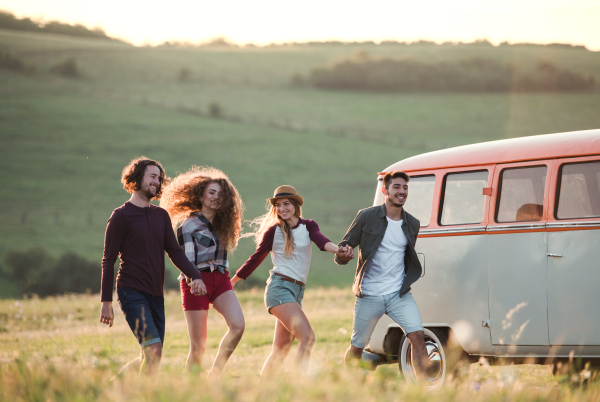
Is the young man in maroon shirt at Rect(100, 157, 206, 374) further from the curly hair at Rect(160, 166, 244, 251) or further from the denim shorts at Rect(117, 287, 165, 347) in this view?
the curly hair at Rect(160, 166, 244, 251)

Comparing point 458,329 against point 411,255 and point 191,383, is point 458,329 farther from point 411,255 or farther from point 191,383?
point 191,383

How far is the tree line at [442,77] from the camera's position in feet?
239

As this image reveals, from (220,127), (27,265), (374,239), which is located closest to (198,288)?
(374,239)

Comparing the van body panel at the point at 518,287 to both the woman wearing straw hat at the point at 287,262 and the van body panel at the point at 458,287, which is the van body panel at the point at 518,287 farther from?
the woman wearing straw hat at the point at 287,262

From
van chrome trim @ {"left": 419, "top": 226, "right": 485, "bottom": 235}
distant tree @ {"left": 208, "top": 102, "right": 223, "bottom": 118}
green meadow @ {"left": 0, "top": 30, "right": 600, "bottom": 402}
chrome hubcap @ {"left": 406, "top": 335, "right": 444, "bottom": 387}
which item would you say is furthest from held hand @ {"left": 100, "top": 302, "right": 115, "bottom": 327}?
distant tree @ {"left": 208, "top": 102, "right": 223, "bottom": 118}

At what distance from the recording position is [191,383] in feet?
12.2

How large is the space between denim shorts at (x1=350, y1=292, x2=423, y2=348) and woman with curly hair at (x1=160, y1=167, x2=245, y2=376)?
1.11m

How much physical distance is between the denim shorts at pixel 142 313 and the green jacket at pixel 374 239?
5.60 ft

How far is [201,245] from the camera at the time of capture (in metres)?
5.72

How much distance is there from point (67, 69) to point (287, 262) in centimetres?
8106

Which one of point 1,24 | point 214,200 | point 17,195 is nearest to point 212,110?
point 17,195

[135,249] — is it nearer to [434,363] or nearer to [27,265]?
[434,363]

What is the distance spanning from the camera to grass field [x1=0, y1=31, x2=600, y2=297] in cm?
4550

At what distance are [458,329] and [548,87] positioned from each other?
74226mm
